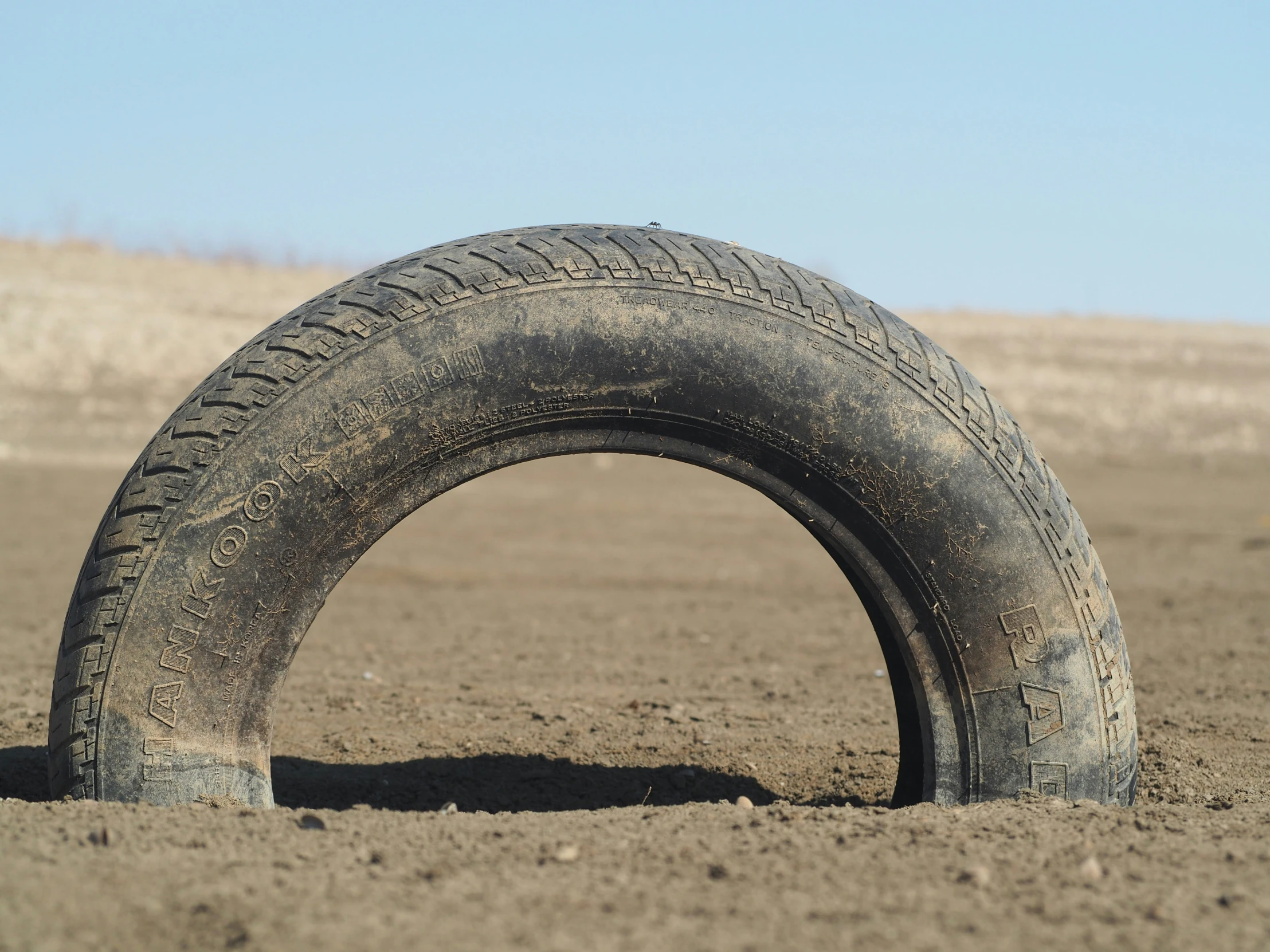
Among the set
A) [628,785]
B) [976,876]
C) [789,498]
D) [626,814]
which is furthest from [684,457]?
[628,785]

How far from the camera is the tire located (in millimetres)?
2570

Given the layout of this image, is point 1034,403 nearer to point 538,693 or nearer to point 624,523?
point 624,523

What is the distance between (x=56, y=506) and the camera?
12516 mm

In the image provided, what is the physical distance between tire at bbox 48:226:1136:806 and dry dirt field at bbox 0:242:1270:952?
22 cm

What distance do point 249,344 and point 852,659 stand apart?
4.40m

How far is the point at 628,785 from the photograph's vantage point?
3.54 metres

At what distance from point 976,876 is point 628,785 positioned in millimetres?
1706

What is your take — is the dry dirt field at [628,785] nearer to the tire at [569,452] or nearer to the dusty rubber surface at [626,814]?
the dusty rubber surface at [626,814]

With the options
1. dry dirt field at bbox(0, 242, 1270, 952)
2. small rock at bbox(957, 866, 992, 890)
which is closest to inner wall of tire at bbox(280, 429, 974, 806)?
dry dirt field at bbox(0, 242, 1270, 952)

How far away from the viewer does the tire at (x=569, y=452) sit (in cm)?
257

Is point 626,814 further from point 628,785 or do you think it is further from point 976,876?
point 628,785

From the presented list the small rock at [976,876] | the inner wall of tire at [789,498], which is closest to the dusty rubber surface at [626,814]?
the small rock at [976,876]

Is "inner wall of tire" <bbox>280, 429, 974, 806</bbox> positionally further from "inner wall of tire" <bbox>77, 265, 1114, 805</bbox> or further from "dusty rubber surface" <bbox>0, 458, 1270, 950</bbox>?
"dusty rubber surface" <bbox>0, 458, 1270, 950</bbox>

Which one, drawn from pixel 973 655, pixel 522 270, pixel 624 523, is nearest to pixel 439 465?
pixel 522 270
